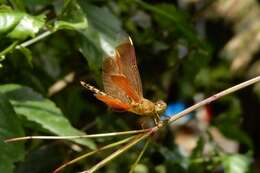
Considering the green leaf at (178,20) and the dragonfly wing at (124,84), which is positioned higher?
the green leaf at (178,20)

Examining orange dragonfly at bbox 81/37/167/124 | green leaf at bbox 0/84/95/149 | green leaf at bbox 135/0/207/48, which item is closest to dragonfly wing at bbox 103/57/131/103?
orange dragonfly at bbox 81/37/167/124

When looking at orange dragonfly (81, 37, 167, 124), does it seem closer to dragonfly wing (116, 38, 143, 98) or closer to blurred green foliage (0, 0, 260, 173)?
dragonfly wing (116, 38, 143, 98)

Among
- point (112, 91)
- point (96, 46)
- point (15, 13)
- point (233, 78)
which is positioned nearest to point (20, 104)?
point (96, 46)

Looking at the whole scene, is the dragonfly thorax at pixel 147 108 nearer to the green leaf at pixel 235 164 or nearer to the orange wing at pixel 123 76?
the orange wing at pixel 123 76

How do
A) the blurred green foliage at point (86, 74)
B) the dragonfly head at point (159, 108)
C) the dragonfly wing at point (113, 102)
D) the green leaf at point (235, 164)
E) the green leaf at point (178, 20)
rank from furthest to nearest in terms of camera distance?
the green leaf at point (235, 164) → the green leaf at point (178, 20) → the blurred green foliage at point (86, 74) → the dragonfly head at point (159, 108) → the dragonfly wing at point (113, 102)

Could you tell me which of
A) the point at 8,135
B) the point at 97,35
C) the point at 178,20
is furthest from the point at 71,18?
the point at 178,20

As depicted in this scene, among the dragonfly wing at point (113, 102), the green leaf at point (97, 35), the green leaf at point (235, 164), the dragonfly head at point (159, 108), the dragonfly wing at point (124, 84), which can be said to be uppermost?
the green leaf at point (97, 35)

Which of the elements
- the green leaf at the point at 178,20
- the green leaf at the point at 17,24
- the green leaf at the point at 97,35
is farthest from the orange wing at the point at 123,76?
the green leaf at the point at 178,20

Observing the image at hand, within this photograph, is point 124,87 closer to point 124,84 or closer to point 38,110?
point 124,84
